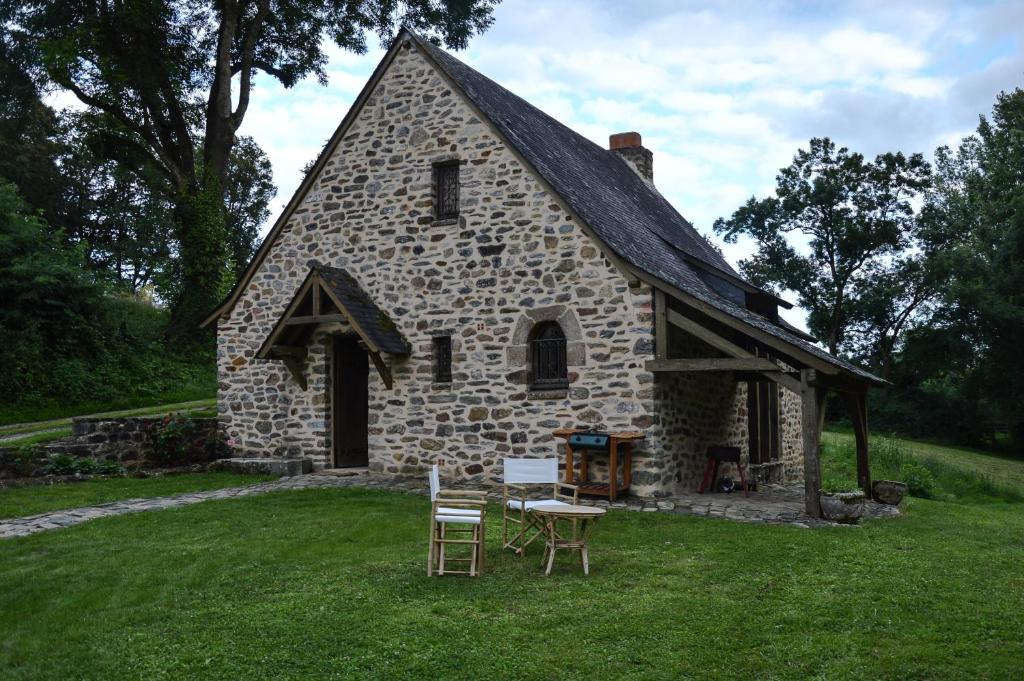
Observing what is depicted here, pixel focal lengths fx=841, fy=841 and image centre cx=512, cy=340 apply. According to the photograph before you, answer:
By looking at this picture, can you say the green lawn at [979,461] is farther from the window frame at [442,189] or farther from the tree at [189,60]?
the tree at [189,60]

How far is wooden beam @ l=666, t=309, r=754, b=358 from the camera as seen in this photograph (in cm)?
1052

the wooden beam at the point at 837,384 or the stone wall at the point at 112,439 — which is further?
the stone wall at the point at 112,439

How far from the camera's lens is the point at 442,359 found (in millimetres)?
13102

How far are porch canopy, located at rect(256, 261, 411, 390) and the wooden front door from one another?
569 millimetres

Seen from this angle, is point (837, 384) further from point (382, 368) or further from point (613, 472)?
point (382, 368)

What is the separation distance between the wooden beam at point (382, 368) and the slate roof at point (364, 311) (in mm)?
305

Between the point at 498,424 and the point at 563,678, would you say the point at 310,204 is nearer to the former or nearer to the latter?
the point at 498,424

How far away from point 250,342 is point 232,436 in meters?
1.65

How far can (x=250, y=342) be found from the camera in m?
14.5

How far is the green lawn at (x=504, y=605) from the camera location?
4.99 metres

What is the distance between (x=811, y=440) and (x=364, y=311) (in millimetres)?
6811

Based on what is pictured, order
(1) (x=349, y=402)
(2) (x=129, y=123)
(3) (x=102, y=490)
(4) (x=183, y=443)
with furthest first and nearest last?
(2) (x=129, y=123), (1) (x=349, y=402), (4) (x=183, y=443), (3) (x=102, y=490)

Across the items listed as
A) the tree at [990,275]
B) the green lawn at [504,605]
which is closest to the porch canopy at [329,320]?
the green lawn at [504,605]

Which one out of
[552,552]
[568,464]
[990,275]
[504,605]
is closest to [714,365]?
[568,464]
